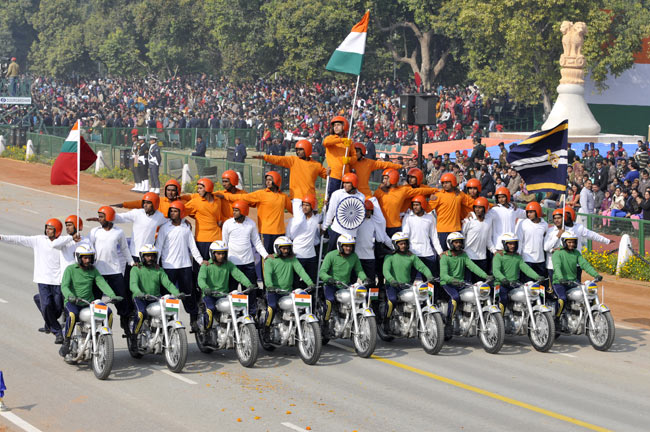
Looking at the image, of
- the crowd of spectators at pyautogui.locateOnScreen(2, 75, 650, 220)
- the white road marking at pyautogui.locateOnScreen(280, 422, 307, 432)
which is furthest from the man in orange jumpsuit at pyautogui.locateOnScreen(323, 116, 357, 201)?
the crowd of spectators at pyautogui.locateOnScreen(2, 75, 650, 220)

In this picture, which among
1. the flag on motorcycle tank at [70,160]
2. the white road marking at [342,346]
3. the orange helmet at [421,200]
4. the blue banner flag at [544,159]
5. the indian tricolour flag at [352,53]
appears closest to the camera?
the white road marking at [342,346]

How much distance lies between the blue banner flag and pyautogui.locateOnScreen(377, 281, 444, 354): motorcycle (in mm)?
→ 3282

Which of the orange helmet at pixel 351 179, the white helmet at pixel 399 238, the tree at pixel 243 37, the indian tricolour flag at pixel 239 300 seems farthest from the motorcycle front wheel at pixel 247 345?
the tree at pixel 243 37

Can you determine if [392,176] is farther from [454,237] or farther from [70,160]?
[70,160]

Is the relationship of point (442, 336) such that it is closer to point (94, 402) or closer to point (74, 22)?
point (94, 402)

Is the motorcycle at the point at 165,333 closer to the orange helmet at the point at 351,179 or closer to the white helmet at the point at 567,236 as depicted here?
the orange helmet at the point at 351,179

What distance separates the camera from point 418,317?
55.1 feet

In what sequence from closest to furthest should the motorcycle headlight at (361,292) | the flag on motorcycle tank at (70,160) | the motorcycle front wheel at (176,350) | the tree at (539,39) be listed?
the motorcycle front wheel at (176,350) → the motorcycle headlight at (361,292) → the flag on motorcycle tank at (70,160) → the tree at (539,39)

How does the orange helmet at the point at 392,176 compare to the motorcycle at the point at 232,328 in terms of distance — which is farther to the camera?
the orange helmet at the point at 392,176

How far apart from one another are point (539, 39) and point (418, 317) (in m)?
34.6

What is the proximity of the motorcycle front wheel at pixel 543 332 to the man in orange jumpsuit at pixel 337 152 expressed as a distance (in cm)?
374

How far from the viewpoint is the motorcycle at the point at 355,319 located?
1623cm

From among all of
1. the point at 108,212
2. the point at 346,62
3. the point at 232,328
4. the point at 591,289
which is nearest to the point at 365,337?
the point at 232,328

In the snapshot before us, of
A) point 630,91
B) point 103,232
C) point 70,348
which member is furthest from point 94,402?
point 630,91
